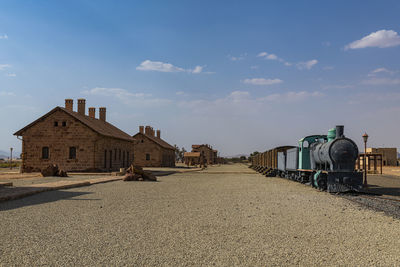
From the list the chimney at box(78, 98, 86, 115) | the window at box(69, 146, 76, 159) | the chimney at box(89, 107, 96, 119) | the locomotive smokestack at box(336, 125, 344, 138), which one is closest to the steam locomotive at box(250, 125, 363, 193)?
the locomotive smokestack at box(336, 125, 344, 138)

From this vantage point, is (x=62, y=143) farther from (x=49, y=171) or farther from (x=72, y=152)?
(x=49, y=171)

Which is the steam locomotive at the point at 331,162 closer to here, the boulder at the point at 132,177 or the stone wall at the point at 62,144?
the boulder at the point at 132,177

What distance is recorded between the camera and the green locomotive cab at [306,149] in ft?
62.5

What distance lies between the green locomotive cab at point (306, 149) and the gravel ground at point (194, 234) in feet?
Answer: 27.6

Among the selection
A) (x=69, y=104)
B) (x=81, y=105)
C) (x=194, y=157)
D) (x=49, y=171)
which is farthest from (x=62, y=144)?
(x=194, y=157)

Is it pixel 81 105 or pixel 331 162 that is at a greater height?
pixel 81 105

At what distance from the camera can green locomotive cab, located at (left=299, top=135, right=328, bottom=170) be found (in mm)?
19047

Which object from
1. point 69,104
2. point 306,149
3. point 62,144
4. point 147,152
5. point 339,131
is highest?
point 69,104

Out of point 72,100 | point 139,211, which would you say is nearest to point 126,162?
point 72,100

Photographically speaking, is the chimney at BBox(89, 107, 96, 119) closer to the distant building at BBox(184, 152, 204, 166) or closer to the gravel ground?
the gravel ground

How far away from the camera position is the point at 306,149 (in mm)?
19172

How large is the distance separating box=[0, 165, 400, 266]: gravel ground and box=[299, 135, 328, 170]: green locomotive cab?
8425mm

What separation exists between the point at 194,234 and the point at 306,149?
1392 cm

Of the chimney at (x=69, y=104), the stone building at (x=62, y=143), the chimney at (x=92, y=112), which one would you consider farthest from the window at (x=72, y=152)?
the chimney at (x=92, y=112)
